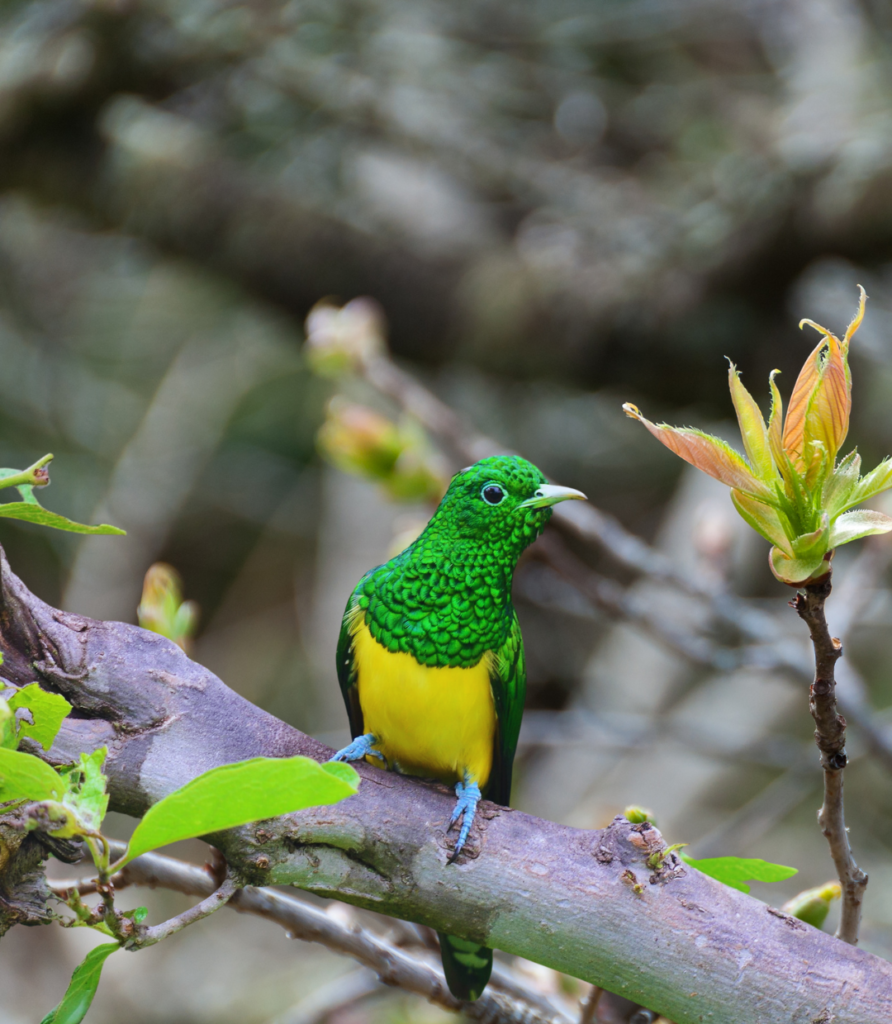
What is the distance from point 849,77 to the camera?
10.2 ft

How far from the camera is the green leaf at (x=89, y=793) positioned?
65 centimetres

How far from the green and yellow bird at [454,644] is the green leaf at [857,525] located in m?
0.30

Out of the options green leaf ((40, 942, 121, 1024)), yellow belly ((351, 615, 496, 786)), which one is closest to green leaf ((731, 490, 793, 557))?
yellow belly ((351, 615, 496, 786))

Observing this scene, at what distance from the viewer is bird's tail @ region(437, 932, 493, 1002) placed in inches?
38.7

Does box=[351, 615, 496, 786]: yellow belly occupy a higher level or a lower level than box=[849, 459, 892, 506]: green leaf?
lower

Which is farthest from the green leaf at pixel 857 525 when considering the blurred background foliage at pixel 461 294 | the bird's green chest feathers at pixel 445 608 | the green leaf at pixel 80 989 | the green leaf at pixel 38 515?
the blurred background foliage at pixel 461 294

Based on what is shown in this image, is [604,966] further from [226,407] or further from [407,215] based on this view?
[226,407]

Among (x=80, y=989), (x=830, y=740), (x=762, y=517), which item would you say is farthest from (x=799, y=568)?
(x=80, y=989)

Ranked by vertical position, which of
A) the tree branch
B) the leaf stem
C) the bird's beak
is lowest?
the tree branch

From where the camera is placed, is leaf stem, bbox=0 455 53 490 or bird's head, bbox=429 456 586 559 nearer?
leaf stem, bbox=0 455 53 490

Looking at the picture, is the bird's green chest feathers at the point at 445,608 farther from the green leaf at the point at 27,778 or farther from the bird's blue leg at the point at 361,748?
the green leaf at the point at 27,778

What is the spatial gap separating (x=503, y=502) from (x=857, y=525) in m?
0.38

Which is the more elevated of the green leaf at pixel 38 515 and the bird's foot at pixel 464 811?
the green leaf at pixel 38 515

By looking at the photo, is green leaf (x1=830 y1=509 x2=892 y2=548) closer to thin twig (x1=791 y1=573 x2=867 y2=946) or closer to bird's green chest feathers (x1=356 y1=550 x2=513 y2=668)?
thin twig (x1=791 y1=573 x2=867 y2=946)
